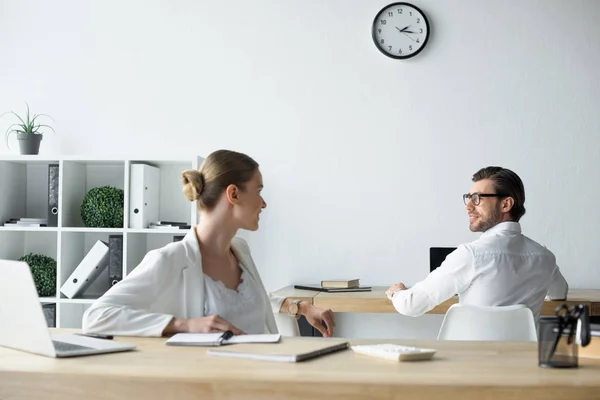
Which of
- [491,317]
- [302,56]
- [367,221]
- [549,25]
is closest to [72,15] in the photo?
[302,56]

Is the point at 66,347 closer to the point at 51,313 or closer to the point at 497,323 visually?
the point at 497,323

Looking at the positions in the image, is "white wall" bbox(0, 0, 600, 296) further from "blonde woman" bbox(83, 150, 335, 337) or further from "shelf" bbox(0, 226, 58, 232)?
"blonde woman" bbox(83, 150, 335, 337)

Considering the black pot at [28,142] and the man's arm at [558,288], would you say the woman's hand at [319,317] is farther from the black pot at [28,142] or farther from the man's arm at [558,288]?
the black pot at [28,142]

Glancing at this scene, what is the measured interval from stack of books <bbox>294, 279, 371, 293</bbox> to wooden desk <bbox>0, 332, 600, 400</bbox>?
224 cm

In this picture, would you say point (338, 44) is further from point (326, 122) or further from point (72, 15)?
point (72, 15)

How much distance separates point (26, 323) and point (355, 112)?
293 centimetres

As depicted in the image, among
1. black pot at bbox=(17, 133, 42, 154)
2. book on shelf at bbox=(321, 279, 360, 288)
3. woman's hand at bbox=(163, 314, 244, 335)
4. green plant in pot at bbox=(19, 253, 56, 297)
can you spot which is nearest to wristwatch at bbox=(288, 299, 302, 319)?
woman's hand at bbox=(163, 314, 244, 335)

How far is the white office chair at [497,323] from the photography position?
2637 mm

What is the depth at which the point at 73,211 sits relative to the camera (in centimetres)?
450

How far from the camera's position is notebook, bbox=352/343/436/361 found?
1.83m

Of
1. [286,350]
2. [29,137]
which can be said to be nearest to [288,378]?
[286,350]

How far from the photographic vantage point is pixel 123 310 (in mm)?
2256

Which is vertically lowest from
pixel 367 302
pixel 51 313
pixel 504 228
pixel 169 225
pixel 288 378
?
pixel 51 313

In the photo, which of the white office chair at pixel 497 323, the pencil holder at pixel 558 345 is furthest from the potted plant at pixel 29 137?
the pencil holder at pixel 558 345
